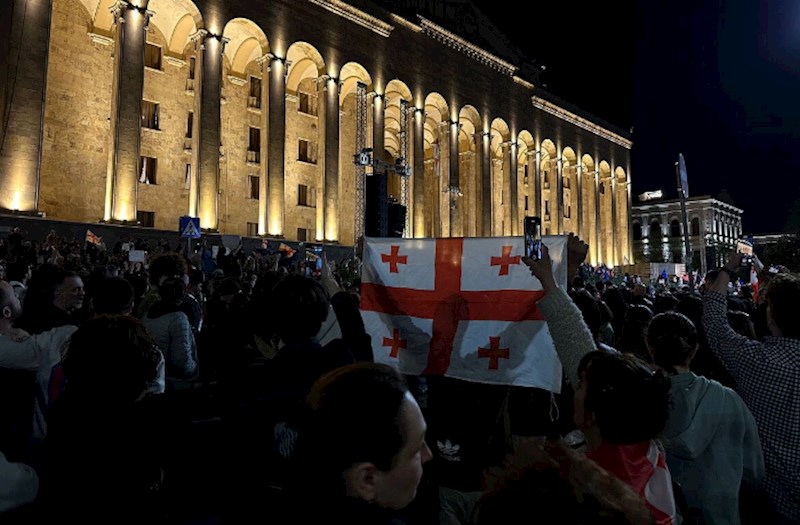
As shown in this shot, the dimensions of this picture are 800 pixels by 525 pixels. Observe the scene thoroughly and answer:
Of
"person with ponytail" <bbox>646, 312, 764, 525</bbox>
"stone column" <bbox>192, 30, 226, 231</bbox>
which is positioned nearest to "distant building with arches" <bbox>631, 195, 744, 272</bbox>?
"stone column" <bbox>192, 30, 226, 231</bbox>

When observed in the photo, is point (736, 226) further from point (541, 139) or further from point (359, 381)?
point (359, 381)

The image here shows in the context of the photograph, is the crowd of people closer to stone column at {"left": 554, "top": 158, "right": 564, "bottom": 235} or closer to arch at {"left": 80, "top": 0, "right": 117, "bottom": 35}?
arch at {"left": 80, "top": 0, "right": 117, "bottom": 35}

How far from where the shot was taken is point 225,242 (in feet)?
64.2

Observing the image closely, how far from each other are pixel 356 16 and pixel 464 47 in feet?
33.2

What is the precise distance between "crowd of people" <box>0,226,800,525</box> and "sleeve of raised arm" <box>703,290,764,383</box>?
0.01 metres

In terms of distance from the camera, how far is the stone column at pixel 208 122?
2434 cm

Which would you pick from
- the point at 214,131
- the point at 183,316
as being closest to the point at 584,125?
the point at 214,131

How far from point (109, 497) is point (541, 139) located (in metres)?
45.6

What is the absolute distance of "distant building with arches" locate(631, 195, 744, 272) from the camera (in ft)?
256

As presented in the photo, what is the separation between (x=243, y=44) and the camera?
2903 centimetres

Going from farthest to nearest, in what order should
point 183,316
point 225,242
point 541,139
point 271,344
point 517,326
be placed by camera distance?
point 541,139 → point 225,242 → point 183,316 → point 517,326 → point 271,344

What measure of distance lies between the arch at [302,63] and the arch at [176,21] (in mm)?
4683

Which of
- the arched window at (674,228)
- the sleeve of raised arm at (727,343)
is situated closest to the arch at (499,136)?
the sleeve of raised arm at (727,343)

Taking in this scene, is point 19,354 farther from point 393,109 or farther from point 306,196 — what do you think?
point 393,109
